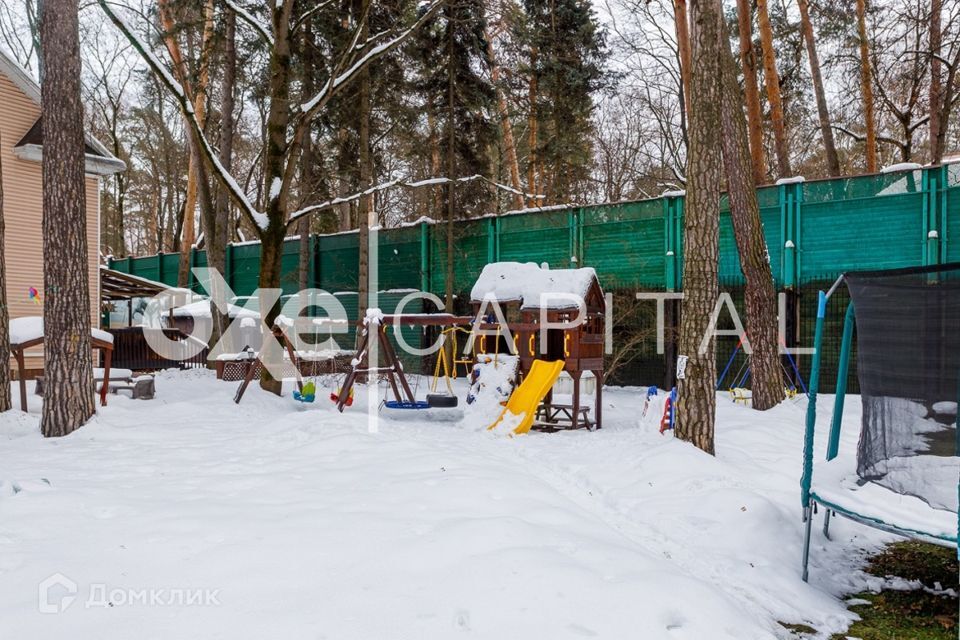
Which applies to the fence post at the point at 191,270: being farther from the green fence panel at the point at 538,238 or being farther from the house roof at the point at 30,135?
the green fence panel at the point at 538,238

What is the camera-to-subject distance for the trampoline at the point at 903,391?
4.09 m

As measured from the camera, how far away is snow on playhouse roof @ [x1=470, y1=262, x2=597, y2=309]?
902cm

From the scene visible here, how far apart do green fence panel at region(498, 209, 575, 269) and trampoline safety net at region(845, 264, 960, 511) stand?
10.5m

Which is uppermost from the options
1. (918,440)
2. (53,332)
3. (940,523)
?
(53,332)

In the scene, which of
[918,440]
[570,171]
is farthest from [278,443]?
[570,171]

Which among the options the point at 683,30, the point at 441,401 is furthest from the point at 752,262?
the point at 683,30

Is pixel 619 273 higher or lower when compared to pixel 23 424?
higher

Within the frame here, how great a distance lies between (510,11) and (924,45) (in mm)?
11050

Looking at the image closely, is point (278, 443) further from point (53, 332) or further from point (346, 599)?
point (346, 599)

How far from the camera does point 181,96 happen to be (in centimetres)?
937

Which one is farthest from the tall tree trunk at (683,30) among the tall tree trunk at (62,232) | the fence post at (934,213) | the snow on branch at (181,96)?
the tall tree trunk at (62,232)

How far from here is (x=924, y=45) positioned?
15.7m

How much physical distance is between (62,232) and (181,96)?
3.48 metres

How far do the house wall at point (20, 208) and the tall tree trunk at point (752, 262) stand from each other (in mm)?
12845
